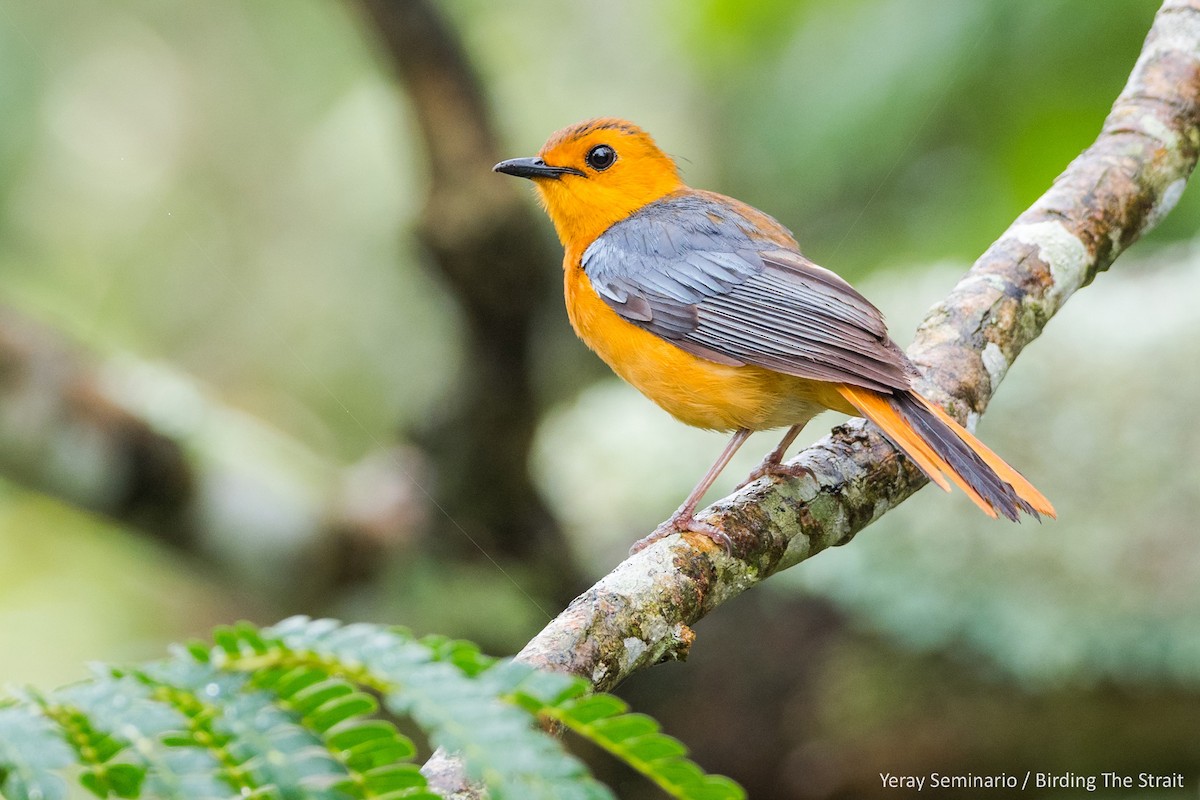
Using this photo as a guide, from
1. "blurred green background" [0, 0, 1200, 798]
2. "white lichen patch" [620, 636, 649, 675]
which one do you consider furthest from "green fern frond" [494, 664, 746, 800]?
"blurred green background" [0, 0, 1200, 798]

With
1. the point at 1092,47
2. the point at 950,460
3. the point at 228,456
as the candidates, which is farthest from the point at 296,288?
the point at 950,460

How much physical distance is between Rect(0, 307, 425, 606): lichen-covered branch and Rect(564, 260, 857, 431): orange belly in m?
2.22

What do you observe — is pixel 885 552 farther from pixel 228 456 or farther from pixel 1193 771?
pixel 228 456

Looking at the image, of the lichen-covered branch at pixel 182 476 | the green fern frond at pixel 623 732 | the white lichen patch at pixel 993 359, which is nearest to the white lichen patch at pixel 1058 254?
the white lichen patch at pixel 993 359

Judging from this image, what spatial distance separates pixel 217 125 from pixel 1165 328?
6090 millimetres

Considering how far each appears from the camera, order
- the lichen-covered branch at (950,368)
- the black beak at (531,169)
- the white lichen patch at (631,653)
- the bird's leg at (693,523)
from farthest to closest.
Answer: the black beak at (531,169) → the bird's leg at (693,523) → the lichen-covered branch at (950,368) → the white lichen patch at (631,653)

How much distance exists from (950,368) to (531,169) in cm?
169

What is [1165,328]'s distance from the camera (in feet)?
16.9

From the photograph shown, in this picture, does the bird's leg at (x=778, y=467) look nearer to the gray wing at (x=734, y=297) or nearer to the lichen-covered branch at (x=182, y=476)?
the gray wing at (x=734, y=297)

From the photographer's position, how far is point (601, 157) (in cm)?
423

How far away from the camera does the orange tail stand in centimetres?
265

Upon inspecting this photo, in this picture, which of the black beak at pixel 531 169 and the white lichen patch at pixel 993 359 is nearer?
the white lichen patch at pixel 993 359

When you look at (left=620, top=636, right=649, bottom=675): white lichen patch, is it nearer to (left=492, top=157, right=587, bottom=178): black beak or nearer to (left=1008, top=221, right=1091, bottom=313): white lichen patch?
(left=1008, top=221, right=1091, bottom=313): white lichen patch

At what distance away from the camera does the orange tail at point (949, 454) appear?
2.65 meters
